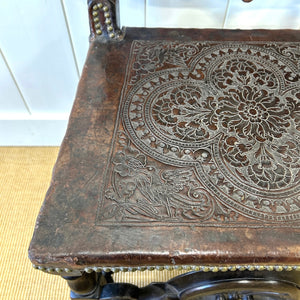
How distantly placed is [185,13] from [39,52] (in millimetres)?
507

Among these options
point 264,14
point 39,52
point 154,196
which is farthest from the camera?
point 39,52

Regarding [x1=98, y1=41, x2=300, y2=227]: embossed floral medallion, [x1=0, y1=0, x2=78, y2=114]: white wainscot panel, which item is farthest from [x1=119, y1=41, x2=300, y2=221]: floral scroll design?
[x1=0, y1=0, x2=78, y2=114]: white wainscot panel

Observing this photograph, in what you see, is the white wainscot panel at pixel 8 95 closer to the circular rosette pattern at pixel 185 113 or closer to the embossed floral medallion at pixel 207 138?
the embossed floral medallion at pixel 207 138

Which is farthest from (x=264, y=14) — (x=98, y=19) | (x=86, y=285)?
(x=86, y=285)

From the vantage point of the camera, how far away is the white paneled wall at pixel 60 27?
0.88m

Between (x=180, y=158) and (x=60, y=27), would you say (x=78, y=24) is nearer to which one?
(x=60, y=27)

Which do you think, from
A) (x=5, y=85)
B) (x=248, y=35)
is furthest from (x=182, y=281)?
(x=5, y=85)

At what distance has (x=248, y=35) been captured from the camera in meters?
0.76

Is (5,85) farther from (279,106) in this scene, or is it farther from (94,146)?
(279,106)

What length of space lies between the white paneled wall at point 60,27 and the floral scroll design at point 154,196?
0.57m

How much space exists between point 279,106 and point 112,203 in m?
0.40

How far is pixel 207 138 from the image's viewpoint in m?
0.58

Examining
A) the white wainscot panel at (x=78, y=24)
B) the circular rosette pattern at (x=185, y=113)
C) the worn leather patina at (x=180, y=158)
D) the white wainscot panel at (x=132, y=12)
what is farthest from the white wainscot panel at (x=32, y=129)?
the circular rosette pattern at (x=185, y=113)

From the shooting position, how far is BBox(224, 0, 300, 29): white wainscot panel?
2.85 ft
